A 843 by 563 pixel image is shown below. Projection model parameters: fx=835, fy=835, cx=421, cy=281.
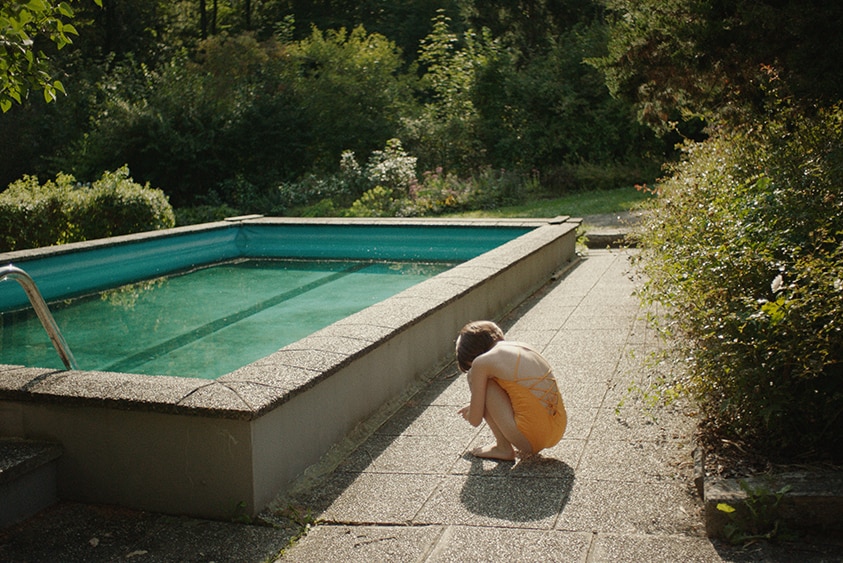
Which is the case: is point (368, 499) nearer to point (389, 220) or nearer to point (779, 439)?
point (779, 439)

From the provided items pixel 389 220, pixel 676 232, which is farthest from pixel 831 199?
pixel 389 220

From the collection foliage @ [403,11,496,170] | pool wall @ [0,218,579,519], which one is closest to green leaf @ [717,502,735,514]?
pool wall @ [0,218,579,519]

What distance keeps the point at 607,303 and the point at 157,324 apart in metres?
4.83

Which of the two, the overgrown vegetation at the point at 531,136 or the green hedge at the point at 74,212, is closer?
the overgrown vegetation at the point at 531,136

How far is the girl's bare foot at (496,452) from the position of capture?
421 cm

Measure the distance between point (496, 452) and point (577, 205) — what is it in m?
13.1

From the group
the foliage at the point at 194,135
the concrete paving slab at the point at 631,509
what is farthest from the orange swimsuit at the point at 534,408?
the foliage at the point at 194,135

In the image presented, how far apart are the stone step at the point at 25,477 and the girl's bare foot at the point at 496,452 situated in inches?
80.5

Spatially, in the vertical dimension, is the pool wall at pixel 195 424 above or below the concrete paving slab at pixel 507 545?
above

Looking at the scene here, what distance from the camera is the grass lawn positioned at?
15891 millimetres

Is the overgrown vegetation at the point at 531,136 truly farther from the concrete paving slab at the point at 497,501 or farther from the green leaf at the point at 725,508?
the concrete paving slab at the point at 497,501

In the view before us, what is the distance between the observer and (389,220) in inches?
523

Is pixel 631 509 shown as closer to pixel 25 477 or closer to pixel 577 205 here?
pixel 25 477

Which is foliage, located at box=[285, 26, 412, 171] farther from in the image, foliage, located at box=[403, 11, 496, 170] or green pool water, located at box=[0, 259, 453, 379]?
green pool water, located at box=[0, 259, 453, 379]
